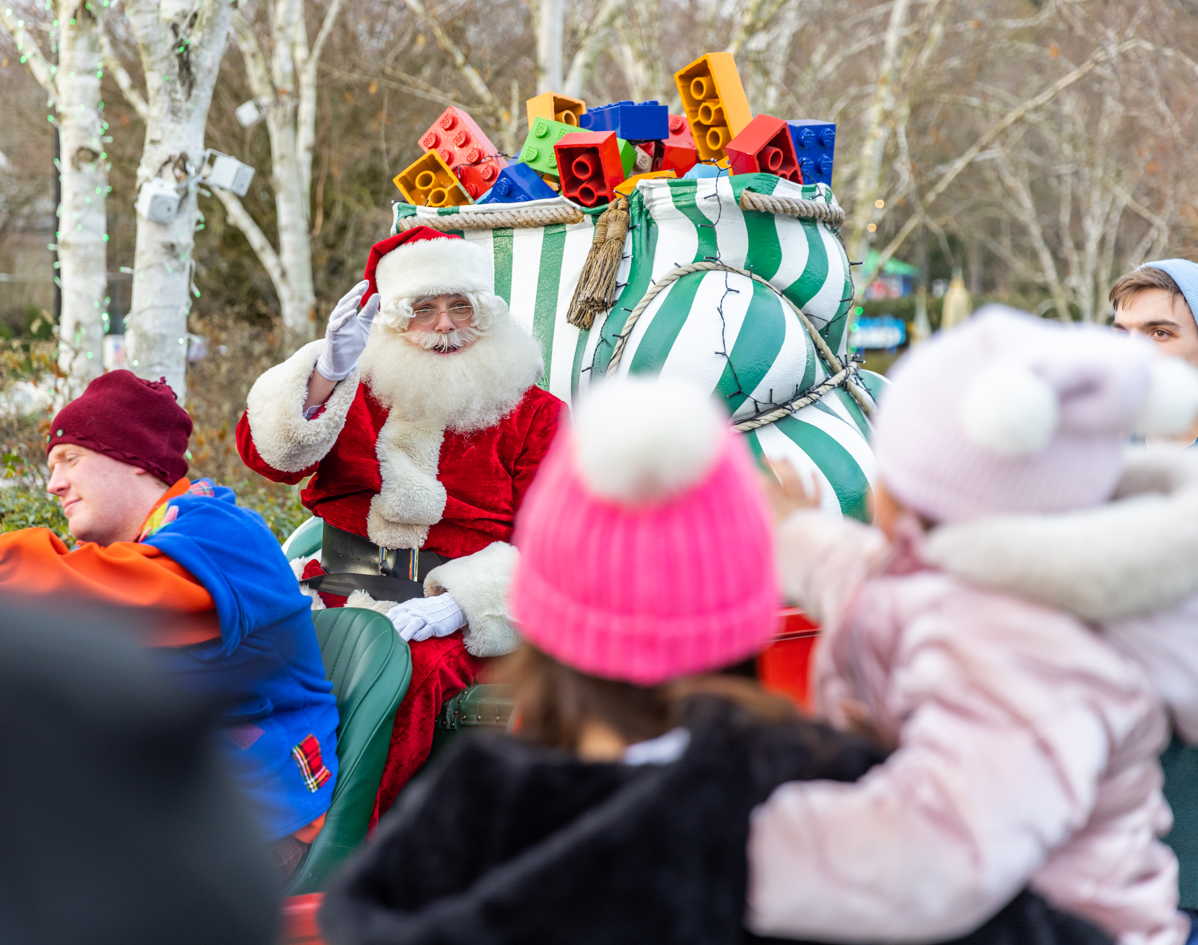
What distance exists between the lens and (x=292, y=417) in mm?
2906

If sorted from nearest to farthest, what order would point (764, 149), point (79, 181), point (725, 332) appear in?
point (725, 332) < point (764, 149) < point (79, 181)

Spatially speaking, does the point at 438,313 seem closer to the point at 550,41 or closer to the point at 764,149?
the point at 764,149

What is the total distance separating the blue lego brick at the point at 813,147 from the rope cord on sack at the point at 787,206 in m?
0.16

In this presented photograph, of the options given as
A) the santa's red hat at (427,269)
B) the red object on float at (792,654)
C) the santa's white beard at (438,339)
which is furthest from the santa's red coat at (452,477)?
the red object on float at (792,654)

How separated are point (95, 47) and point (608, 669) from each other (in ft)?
16.0

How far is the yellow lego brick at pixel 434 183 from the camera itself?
12.9 feet

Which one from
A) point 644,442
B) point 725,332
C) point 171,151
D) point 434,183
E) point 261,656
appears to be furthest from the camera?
point 171,151

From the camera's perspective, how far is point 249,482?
19.6 feet

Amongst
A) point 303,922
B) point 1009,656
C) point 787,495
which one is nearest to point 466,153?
point 787,495

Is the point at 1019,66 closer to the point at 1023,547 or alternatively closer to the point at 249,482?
the point at 249,482

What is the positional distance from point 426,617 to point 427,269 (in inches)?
39.1

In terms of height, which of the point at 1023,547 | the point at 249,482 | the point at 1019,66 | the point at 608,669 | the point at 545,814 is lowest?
the point at 249,482

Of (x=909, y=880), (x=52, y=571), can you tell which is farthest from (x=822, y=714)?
(x=52, y=571)

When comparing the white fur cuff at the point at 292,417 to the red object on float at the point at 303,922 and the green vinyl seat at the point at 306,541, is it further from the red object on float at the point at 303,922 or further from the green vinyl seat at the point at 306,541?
the red object on float at the point at 303,922
